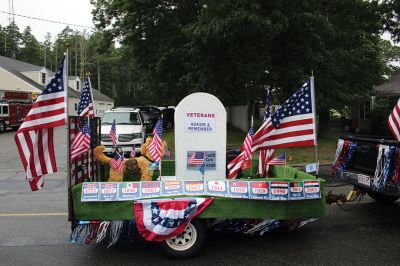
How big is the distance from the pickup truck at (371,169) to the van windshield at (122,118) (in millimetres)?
11448

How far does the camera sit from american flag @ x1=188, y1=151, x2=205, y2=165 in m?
6.37

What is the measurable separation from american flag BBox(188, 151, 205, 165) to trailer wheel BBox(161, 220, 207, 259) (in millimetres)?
1319

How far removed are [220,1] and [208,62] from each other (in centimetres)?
305

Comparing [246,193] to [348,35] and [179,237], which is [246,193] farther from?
[348,35]

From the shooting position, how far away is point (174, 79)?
22922 mm

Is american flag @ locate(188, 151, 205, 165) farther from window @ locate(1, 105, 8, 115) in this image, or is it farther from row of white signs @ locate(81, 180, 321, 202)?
window @ locate(1, 105, 8, 115)

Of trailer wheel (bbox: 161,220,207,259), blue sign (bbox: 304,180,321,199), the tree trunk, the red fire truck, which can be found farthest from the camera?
the red fire truck

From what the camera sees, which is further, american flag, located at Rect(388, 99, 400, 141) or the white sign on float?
american flag, located at Rect(388, 99, 400, 141)

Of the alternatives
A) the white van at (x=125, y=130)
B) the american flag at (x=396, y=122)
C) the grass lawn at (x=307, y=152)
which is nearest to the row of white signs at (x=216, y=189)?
the american flag at (x=396, y=122)

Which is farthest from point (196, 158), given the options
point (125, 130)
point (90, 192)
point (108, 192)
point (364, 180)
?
point (125, 130)

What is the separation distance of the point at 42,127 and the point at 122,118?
1299 centimetres

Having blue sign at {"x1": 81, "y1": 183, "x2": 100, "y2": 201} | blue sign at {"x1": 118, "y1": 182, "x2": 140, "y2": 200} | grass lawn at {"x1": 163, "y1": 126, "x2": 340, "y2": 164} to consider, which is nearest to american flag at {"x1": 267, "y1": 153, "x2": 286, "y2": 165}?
blue sign at {"x1": 118, "y1": 182, "x2": 140, "y2": 200}

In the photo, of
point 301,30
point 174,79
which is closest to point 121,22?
point 174,79

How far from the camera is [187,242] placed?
5215 mm
